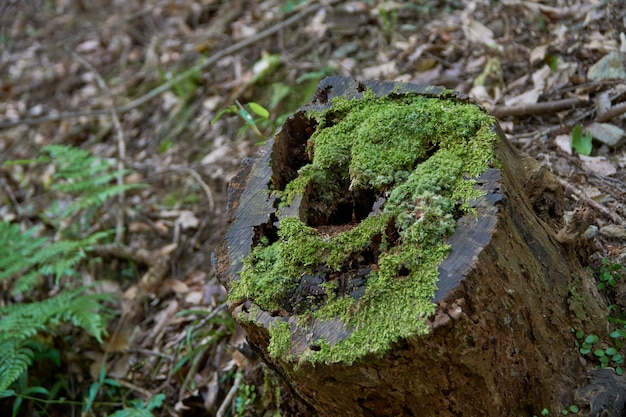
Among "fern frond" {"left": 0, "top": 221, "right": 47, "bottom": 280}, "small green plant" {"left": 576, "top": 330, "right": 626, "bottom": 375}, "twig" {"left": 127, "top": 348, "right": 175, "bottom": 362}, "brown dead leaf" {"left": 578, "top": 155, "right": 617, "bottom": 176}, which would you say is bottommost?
"twig" {"left": 127, "top": 348, "right": 175, "bottom": 362}

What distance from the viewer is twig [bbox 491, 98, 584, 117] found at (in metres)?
3.32

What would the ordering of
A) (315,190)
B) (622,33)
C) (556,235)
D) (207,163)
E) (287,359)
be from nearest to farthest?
(287,359)
(556,235)
(315,190)
(622,33)
(207,163)

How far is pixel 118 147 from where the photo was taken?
5.56 meters

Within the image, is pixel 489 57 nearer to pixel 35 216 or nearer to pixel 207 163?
pixel 207 163

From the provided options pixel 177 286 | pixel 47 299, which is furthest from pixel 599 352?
pixel 47 299

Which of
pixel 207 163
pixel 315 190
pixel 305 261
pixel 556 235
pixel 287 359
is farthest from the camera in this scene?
pixel 207 163

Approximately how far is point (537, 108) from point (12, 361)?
3400mm

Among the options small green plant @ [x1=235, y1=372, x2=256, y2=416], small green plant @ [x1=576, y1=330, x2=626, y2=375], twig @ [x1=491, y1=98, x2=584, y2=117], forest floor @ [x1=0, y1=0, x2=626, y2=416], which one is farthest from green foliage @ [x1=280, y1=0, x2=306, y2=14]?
small green plant @ [x1=576, y1=330, x2=626, y2=375]

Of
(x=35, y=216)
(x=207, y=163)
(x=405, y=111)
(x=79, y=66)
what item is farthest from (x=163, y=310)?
(x=79, y=66)

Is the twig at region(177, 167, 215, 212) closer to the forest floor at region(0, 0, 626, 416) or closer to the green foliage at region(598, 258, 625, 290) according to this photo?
the forest floor at region(0, 0, 626, 416)

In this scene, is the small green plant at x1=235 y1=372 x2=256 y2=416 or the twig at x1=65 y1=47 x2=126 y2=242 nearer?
the small green plant at x1=235 y1=372 x2=256 y2=416

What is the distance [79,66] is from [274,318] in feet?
21.1

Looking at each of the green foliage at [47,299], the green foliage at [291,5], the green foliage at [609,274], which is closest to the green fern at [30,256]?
the green foliage at [47,299]

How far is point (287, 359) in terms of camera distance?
175 centimetres
